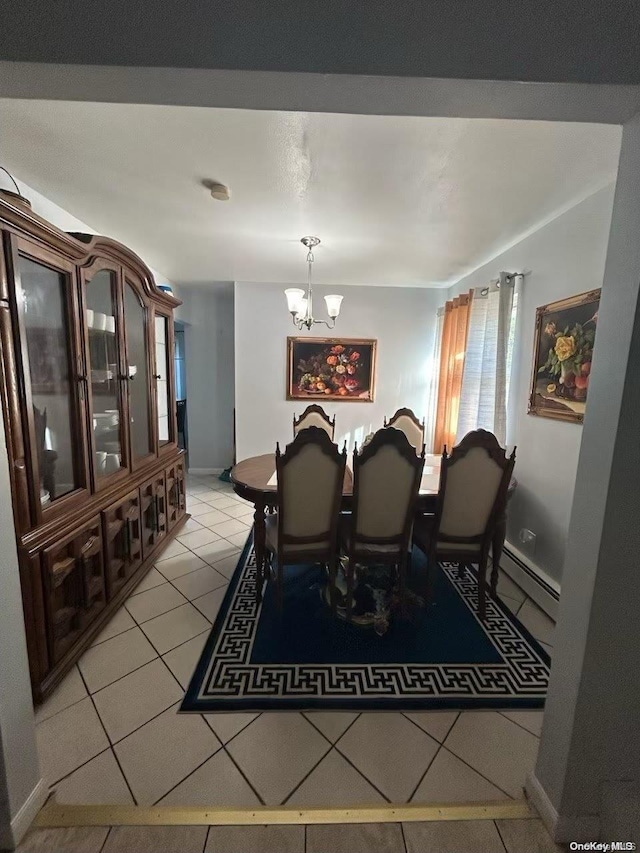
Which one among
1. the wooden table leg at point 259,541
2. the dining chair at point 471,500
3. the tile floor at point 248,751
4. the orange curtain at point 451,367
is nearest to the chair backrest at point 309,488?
the wooden table leg at point 259,541

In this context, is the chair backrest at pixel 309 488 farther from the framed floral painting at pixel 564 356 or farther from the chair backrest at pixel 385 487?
the framed floral painting at pixel 564 356

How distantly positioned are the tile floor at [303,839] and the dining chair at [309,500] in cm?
87

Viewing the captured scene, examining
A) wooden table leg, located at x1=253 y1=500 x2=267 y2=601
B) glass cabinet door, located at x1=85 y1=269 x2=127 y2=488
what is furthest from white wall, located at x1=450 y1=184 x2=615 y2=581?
glass cabinet door, located at x1=85 y1=269 x2=127 y2=488

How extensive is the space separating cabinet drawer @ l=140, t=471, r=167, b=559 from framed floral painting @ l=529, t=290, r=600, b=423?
104 inches

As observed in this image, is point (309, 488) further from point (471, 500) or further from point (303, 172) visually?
point (303, 172)

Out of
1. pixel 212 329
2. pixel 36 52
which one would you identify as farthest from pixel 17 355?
pixel 212 329

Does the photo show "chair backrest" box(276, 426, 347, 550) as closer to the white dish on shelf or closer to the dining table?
the dining table

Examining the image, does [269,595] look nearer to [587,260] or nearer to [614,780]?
[614,780]

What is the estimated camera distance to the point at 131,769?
116cm

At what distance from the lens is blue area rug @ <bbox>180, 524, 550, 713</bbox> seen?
143cm

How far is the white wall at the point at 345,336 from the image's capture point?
378 centimetres

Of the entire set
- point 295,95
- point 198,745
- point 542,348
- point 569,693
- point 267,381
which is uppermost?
point 295,95

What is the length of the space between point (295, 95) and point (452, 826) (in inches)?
80.9

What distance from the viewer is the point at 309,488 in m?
1.72
